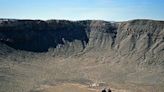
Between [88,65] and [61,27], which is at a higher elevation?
[61,27]

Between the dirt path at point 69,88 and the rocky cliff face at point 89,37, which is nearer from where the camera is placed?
the dirt path at point 69,88

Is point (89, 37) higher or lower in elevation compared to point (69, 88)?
higher

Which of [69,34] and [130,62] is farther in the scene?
[69,34]

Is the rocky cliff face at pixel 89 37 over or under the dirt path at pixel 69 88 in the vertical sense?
over

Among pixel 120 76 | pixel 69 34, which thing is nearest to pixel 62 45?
pixel 69 34

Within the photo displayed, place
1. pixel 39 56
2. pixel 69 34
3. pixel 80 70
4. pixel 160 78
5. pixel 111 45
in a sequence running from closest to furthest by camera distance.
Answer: pixel 160 78 < pixel 80 70 < pixel 39 56 < pixel 111 45 < pixel 69 34

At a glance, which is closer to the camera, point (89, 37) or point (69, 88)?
point (69, 88)

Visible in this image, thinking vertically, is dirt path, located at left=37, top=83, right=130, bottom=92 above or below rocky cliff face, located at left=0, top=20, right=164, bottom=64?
below

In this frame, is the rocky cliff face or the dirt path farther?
the rocky cliff face

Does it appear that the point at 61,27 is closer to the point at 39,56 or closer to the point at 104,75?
the point at 39,56

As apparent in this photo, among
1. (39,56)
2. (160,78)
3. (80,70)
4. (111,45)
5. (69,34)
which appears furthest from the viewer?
(69,34)
